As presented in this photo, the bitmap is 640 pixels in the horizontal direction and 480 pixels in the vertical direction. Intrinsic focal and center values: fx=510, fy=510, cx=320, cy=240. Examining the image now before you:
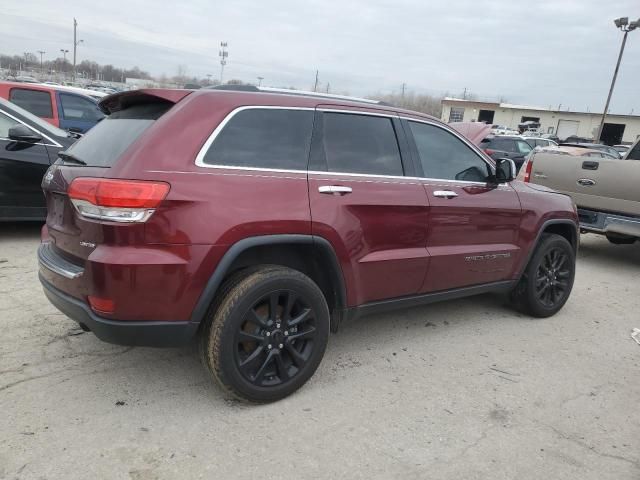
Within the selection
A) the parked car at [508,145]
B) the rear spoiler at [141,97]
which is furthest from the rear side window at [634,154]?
the parked car at [508,145]

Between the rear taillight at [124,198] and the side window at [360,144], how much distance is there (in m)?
1.14

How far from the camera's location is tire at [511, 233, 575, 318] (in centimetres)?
469

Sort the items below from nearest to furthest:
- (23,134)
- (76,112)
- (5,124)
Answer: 1. (23,134)
2. (5,124)
3. (76,112)

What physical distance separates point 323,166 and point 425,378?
5.26 feet

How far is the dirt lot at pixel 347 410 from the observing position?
2529mm

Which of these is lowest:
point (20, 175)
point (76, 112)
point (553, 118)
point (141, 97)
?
point (20, 175)

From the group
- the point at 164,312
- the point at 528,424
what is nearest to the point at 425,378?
the point at 528,424

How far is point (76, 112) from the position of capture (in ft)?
32.5

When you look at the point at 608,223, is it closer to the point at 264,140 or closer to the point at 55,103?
the point at 264,140

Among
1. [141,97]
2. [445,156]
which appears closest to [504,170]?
[445,156]

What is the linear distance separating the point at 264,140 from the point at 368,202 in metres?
0.78

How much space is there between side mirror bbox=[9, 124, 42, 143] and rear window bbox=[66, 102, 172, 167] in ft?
9.90

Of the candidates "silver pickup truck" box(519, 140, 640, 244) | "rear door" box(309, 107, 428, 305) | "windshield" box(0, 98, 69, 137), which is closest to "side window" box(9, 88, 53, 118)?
"windshield" box(0, 98, 69, 137)

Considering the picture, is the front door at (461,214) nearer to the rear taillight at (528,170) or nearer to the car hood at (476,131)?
the rear taillight at (528,170)
